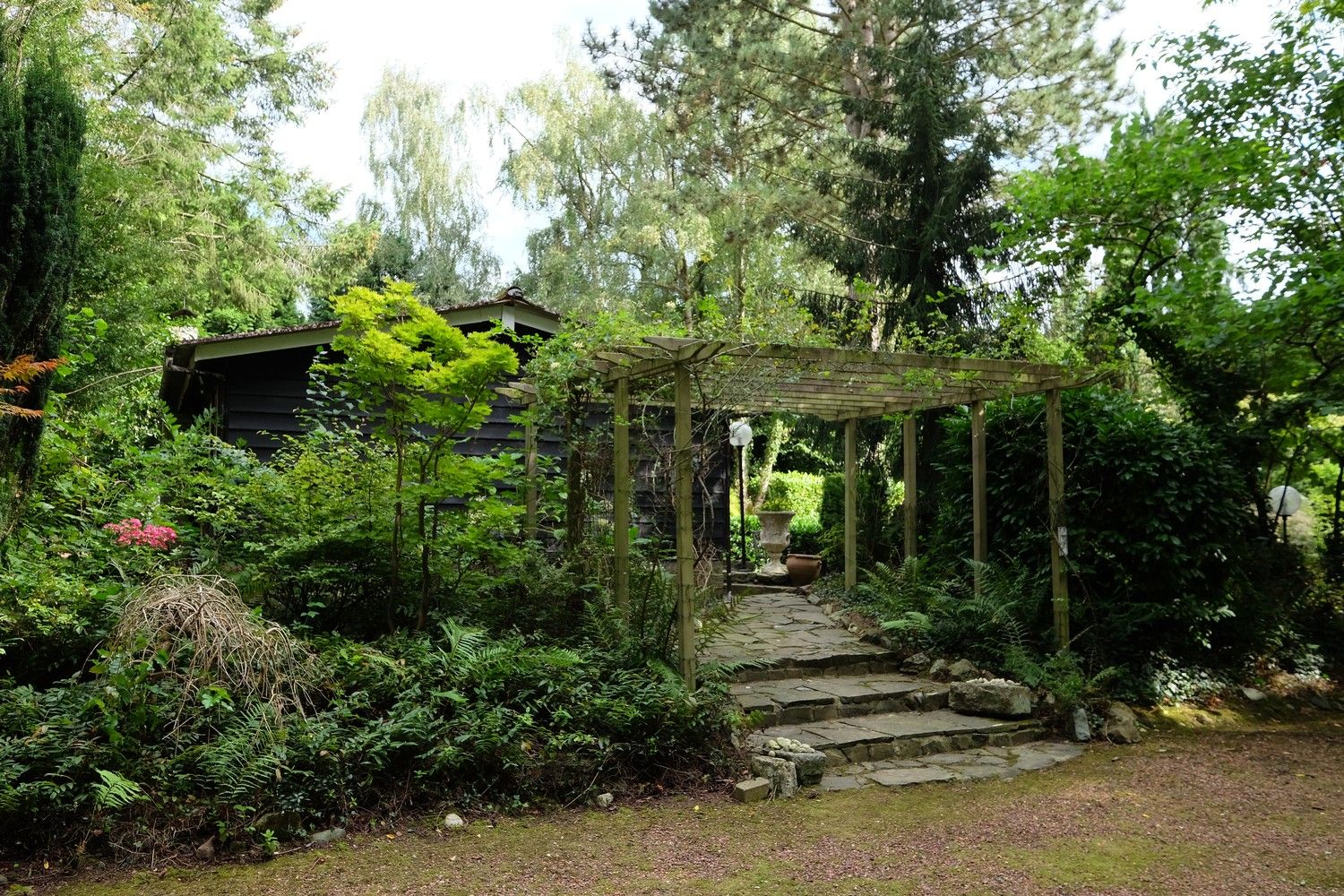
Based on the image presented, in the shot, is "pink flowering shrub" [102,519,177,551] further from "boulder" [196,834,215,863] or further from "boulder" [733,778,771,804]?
"boulder" [733,778,771,804]

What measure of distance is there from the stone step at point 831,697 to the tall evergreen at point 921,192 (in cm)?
483

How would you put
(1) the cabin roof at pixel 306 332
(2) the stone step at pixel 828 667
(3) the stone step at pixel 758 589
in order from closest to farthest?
(2) the stone step at pixel 828 667, (1) the cabin roof at pixel 306 332, (3) the stone step at pixel 758 589

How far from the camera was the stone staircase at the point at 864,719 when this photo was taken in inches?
235

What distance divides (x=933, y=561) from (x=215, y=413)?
7688 millimetres

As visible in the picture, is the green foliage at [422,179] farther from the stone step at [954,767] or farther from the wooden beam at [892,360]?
the stone step at [954,767]

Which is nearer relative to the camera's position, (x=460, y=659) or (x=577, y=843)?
(x=577, y=843)

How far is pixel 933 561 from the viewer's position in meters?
9.80

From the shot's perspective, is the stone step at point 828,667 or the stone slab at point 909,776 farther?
the stone step at point 828,667

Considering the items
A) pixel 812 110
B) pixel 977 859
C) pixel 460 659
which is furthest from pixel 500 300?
pixel 812 110

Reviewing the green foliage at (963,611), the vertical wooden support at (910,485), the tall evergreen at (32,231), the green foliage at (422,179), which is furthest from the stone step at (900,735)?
the green foliage at (422,179)

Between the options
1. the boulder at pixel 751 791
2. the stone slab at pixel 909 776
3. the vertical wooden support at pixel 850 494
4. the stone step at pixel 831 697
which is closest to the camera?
the boulder at pixel 751 791

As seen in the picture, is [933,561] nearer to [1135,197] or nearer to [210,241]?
[1135,197]

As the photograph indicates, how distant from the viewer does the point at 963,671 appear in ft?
24.8

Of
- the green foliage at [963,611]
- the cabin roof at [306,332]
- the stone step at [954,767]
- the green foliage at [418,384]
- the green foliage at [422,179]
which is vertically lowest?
the stone step at [954,767]
